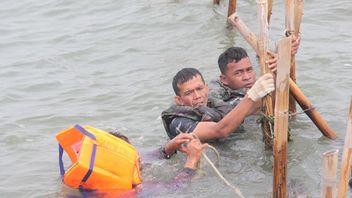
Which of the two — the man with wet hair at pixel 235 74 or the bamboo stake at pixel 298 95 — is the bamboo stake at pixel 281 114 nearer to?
the bamboo stake at pixel 298 95

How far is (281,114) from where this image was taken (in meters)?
4.54

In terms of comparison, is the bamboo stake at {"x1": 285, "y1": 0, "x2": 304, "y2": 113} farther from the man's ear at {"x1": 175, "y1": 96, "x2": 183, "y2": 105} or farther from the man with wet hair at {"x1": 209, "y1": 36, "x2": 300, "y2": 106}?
the man's ear at {"x1": 175, "y1": 96, "x2": 183, "y2": 105}

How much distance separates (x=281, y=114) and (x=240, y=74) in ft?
7.99

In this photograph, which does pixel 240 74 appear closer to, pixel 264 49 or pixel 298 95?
pixel 298 95

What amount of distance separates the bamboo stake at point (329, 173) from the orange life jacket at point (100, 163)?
1.88m

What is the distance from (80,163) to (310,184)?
1882mm

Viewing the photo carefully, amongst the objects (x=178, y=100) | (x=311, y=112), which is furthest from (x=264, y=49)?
(x=178, y=100)

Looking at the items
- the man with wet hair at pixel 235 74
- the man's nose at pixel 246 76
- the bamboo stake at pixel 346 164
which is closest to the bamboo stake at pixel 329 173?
the bamboo stake at pixel 346 164

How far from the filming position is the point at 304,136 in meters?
6.73

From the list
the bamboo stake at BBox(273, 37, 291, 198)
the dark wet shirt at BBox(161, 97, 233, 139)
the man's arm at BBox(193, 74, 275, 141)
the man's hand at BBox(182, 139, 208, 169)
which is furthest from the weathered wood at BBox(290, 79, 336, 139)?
the bamboo stake at BBox(273, 37, 291, 198)

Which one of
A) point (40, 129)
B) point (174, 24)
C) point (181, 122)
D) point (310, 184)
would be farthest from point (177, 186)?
point (174, 24)

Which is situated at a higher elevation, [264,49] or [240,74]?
[264,49]

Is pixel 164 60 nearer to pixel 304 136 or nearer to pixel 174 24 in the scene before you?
pixel 174 24

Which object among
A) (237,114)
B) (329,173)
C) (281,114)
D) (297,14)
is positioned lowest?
(237,114)
